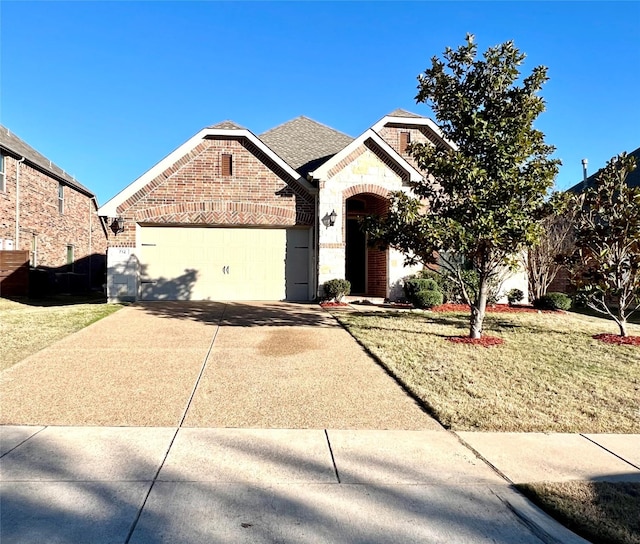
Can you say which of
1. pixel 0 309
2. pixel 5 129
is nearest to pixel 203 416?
pixel 0 309

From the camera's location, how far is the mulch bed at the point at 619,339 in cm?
870

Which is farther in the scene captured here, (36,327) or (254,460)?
(36,327)

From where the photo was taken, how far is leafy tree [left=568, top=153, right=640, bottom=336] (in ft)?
30.1

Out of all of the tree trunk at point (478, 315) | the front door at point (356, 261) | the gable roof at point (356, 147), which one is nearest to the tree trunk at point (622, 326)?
the tree trunk at point (478, 315)

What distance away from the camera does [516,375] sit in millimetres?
6383

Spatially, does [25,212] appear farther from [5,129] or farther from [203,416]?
[203,416]

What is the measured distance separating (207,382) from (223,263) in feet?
29.8

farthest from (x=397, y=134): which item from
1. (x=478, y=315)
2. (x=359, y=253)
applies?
(x=478, y=315)

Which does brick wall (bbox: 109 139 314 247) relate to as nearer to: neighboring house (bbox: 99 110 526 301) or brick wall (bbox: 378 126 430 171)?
neighboring house (bbox: 99 110 526 301)

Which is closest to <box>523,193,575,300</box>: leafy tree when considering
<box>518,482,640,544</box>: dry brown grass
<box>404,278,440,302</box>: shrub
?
<box>404,278,440,302</box>: shrub

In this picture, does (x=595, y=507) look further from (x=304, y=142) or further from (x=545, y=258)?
(x=304, y=142)

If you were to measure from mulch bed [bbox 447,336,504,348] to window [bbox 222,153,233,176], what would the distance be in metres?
9.05

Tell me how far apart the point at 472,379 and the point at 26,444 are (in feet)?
16.8

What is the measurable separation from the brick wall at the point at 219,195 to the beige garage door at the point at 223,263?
44cm
